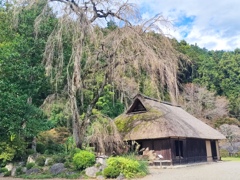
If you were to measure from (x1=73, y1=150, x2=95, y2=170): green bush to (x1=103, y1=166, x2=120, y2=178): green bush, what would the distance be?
4.26 feet

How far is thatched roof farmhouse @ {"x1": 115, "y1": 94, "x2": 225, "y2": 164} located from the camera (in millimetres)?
16469

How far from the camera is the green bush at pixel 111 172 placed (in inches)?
449

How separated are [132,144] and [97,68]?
5165mm

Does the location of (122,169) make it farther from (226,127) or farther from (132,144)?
(226,127)

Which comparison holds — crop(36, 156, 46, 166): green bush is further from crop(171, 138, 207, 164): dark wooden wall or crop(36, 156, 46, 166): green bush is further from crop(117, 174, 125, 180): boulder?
crop(171, 138, 207, 164): dark wooden wall

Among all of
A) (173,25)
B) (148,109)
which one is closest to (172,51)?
(173,25)

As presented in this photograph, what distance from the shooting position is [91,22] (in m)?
14.1

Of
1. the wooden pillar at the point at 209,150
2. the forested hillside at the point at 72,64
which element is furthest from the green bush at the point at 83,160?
the wooden pillar at the point at 209,150

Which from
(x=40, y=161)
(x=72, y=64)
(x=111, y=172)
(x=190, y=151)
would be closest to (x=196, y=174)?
(x=111, y=172)

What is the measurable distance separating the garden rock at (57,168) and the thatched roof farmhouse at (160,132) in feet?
17.2

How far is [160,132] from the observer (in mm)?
16234

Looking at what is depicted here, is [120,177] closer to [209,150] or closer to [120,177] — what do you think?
[120,177]

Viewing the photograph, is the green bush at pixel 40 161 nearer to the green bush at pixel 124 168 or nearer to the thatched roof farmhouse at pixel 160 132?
the green bush at pixel 124 168

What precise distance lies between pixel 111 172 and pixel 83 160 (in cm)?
167
